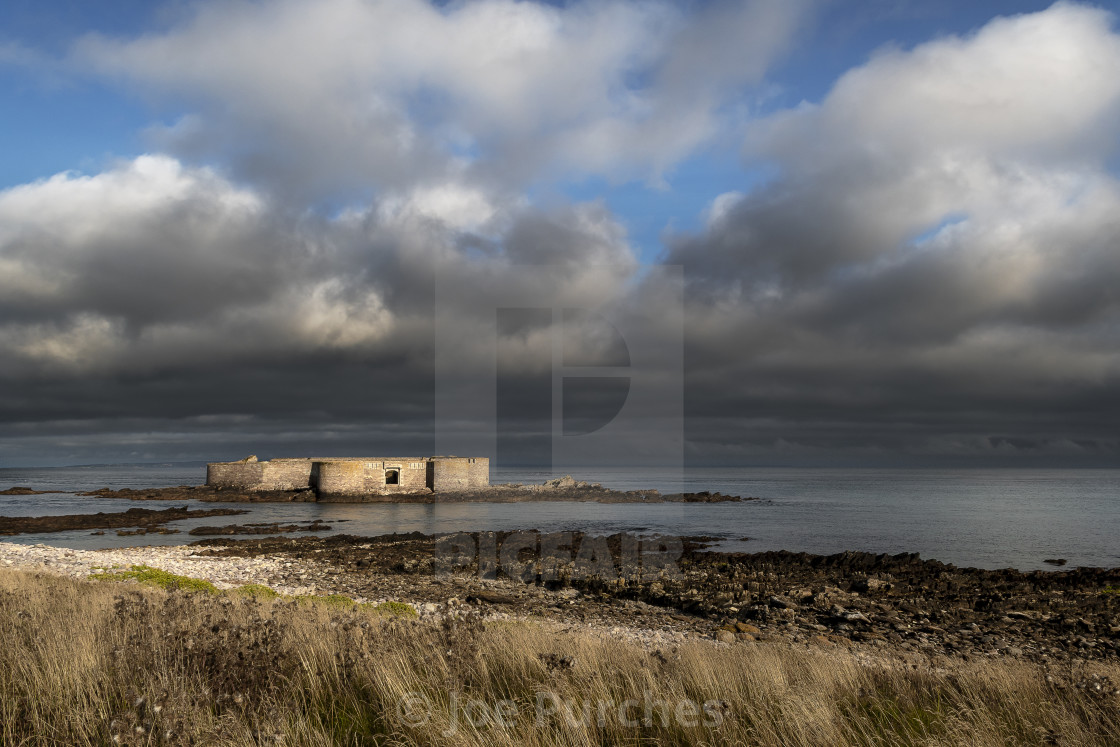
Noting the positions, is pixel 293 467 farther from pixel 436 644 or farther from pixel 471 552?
pixel 436 644

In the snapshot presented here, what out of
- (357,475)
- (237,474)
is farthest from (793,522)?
(237,474)

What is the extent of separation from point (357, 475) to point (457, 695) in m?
63.7

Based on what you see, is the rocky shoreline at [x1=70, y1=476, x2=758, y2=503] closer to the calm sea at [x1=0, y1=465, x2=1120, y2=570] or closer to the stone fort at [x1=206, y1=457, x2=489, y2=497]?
the stone fort at [x1=206, y1=457, x2=489, y2=497]

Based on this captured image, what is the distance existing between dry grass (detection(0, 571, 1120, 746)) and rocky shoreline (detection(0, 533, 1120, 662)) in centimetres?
699

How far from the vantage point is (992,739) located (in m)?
4.07

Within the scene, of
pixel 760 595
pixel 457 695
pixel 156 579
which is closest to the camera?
pixel 457 695

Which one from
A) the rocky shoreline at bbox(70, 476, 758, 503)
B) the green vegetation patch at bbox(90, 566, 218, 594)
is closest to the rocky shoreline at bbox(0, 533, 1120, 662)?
the green vegetation patch at bbox(90, 566, 218, 594)

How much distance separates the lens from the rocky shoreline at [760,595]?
13555 mm

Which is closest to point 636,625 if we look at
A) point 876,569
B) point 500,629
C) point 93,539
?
point 500,629

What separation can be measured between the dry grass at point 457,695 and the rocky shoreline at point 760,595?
6990mm

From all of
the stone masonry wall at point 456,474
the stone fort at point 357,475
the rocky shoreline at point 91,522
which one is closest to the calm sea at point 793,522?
the rocky shoreline at point 91,522

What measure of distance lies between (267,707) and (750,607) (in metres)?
14.4

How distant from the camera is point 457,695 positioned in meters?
4.66

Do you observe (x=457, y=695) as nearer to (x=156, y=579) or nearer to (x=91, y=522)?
(x=156, y=579)
